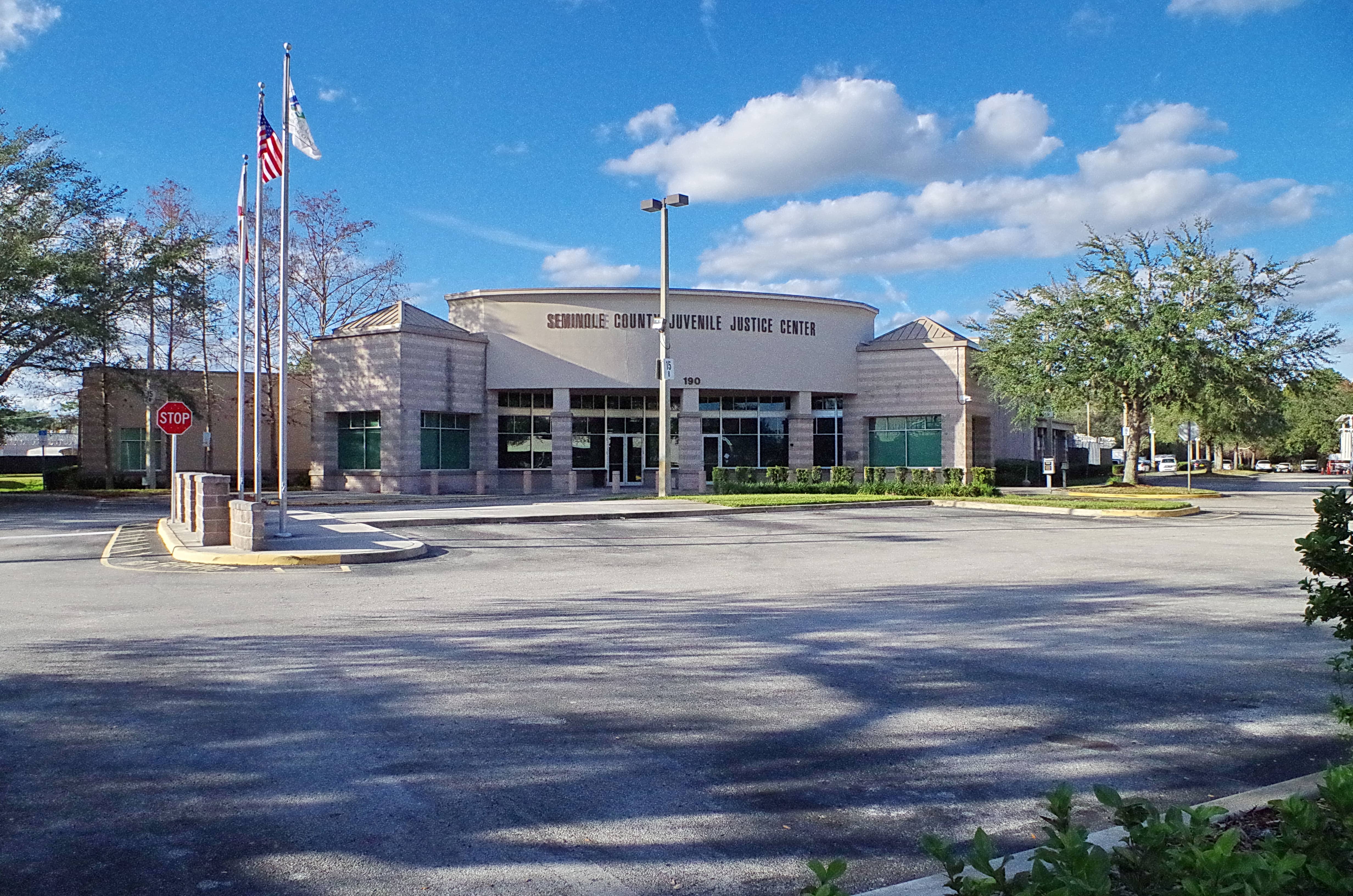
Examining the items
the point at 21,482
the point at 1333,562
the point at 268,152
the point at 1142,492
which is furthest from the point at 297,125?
the point at 21,482

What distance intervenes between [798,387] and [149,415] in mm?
25013

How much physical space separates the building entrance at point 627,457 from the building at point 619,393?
0.06 metres

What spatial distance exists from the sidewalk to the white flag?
23.0 feet

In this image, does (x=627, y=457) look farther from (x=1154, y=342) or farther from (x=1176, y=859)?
(x=1176, y=859)

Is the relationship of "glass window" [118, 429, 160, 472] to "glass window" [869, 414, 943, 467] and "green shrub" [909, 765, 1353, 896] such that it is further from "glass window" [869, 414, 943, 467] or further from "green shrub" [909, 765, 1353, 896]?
"green shrub" [909, 765, 1353, 896]

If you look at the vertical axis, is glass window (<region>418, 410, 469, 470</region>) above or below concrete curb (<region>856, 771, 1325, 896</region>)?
above

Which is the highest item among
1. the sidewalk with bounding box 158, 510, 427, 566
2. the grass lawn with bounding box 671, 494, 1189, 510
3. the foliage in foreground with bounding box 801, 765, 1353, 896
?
the foliage in foreground with bounding box 801, 765, 1353, 896

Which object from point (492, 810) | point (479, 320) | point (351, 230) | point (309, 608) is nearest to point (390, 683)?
point (492, 810)

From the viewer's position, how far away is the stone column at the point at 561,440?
128ft

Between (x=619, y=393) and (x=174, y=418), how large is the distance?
20215 millimetres

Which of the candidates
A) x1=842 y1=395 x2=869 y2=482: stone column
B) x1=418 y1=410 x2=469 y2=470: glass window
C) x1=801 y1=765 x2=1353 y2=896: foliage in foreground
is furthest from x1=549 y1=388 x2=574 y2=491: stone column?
x1=801 y1=765 x2=1353 y2=896: foliage in foreground

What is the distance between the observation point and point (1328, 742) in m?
5.84

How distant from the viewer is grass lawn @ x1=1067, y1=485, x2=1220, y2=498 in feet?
114

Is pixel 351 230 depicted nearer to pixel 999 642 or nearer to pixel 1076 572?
pixel 1076 572
